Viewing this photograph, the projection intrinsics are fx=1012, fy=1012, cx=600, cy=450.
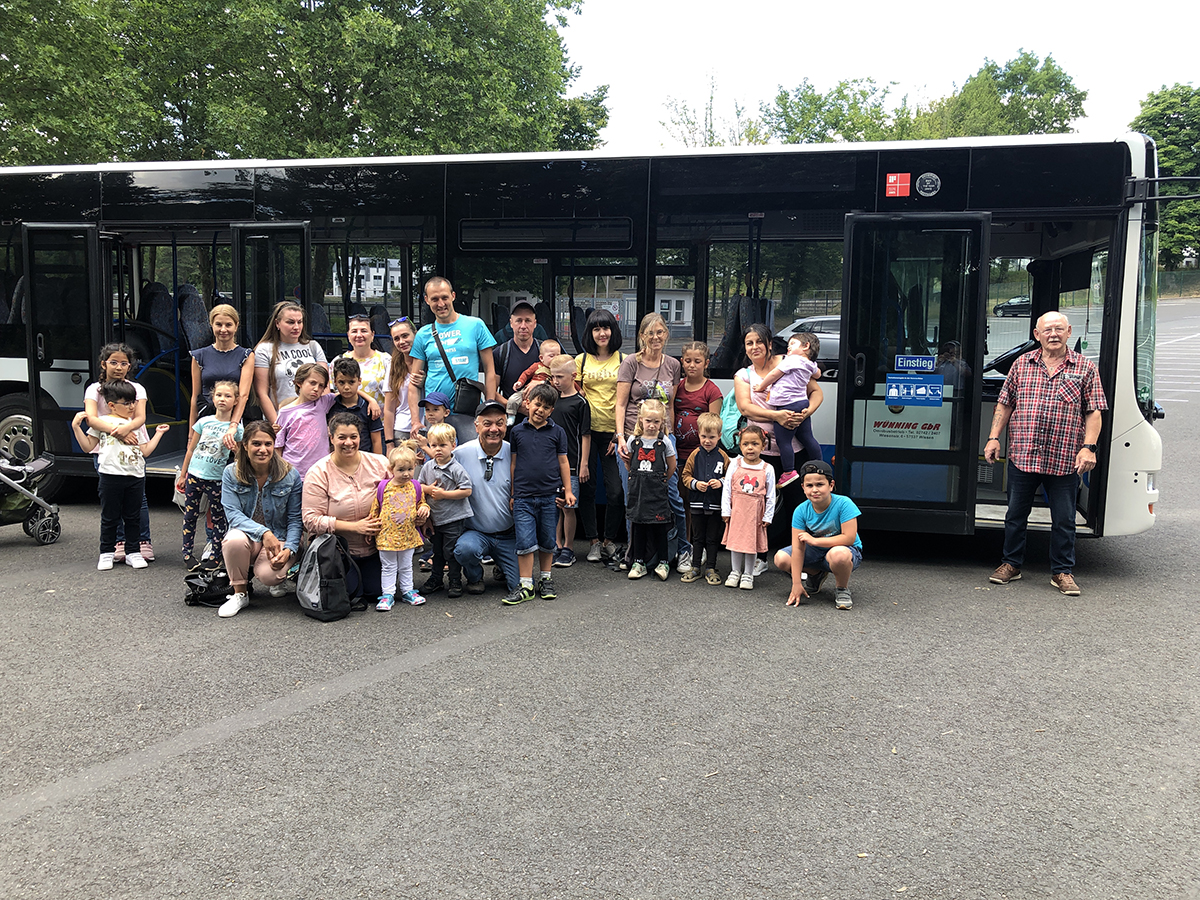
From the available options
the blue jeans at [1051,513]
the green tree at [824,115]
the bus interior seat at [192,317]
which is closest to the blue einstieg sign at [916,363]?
the blue jeans at [1051,513]

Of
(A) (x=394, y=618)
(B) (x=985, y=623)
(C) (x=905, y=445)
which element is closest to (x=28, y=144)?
(A) (x=394, y=618)

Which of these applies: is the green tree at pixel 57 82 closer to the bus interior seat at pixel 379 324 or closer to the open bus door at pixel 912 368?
the bus interior seat at pixel 379 324

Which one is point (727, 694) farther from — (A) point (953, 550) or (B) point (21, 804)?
(A) point (953, 550)

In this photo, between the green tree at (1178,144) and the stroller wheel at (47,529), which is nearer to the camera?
the stroller wheel at (47,529)

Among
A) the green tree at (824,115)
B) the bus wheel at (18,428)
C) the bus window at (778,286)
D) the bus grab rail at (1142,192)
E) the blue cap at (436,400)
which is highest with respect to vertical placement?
the green tree at (824,115)

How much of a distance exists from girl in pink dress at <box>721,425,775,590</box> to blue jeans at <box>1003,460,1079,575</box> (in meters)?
1.73

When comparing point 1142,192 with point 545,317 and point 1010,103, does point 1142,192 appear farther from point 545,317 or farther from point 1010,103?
point 1010,103

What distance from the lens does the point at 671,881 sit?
3178mm

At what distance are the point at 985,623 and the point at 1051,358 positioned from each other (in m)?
2.01

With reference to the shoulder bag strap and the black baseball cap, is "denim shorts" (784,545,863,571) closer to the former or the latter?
the black baseball cap

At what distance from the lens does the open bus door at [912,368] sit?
7.27 m

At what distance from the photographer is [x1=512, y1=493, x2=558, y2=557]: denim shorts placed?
21.7ft

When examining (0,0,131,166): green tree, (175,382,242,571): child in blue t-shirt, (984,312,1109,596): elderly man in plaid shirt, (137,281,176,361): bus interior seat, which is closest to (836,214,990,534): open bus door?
(984,312,1109,596): elderly man in plaid shirt

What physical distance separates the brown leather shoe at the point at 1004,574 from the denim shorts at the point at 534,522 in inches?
121
